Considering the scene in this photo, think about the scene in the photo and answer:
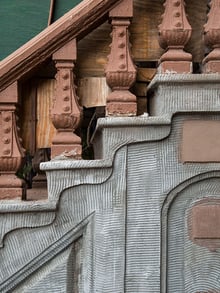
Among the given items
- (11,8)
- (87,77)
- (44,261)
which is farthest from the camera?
(11,8)

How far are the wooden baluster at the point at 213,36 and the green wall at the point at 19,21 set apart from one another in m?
1.38

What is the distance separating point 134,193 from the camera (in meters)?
3.22

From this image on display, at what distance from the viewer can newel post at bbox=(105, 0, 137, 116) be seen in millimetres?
3273

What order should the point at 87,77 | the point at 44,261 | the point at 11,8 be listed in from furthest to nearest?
the point at 11,8 < the point at 87,77 < the point at 44,261

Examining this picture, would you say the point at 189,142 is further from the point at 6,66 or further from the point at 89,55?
the point at 6,66

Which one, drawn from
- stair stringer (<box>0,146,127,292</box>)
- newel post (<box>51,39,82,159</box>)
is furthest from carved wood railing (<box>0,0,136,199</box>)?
stair stringer (<box>0,146,127,292</box>)

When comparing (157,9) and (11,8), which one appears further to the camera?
(11,8)

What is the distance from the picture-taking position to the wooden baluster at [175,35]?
3273 mm

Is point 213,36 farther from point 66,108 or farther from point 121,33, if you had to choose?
point 66,108

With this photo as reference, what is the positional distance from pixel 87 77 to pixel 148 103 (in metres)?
0.43

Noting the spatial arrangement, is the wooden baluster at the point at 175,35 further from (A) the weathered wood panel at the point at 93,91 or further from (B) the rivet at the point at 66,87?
(B) the rivet at the point at 66,87

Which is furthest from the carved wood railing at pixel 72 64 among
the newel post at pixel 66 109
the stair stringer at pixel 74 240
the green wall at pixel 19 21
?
the green wall at pixel 19 21

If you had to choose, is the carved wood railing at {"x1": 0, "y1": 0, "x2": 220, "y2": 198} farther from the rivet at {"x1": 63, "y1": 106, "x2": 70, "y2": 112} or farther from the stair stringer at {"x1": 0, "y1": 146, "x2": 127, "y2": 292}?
the stair stringer at {"x1": 0, "y1": 146, "x2": 127, "y2": 292}

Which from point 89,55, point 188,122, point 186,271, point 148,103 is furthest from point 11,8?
point 186,271
